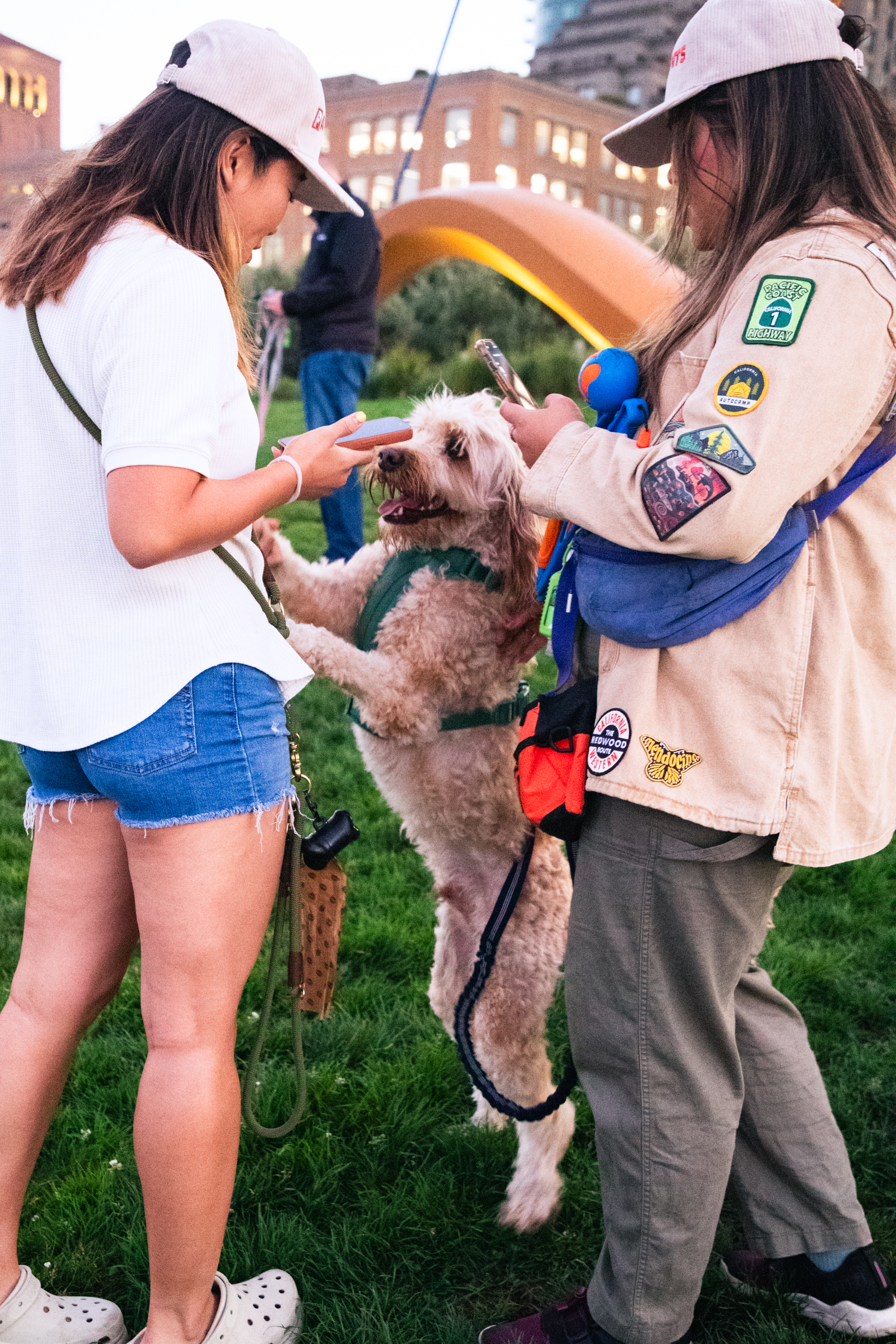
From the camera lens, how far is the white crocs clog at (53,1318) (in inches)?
79.0

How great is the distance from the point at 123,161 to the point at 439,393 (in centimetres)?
147

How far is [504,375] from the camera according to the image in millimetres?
2320

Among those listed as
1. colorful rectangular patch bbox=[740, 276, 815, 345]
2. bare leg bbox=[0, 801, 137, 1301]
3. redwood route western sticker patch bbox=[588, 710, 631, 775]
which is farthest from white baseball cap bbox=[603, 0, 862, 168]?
bare leg bbox=[0, 801, 137, 1301]

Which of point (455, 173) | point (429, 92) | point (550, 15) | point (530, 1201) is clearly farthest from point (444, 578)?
point (550, 15)

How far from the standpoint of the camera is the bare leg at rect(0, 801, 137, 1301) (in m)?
1.92

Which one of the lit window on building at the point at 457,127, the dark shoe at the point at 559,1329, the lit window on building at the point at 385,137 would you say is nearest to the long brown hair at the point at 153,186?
the dark shoe at the point at 559,1329

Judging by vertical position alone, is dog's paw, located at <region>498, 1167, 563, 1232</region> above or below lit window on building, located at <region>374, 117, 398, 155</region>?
below

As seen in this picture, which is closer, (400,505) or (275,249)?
(400,505)

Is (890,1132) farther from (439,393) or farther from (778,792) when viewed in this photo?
(439,393)

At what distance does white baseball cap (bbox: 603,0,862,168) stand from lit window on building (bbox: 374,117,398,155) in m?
55.5

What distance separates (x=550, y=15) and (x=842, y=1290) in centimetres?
7127

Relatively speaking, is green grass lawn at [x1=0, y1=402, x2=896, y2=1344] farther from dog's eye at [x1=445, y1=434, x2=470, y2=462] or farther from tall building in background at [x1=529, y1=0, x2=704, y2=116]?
tall building in background at [x1=529, y1=0, x2=704, y2=116]

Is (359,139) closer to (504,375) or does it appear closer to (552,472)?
(504,375)

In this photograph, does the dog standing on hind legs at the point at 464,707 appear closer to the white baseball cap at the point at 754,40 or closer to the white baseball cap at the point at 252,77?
the white baseball cap at the point at 252,77
